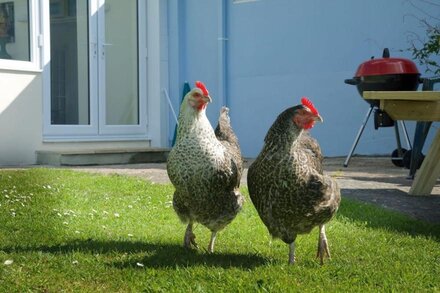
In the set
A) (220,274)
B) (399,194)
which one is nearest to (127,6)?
(399,194)

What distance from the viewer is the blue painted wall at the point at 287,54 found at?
980 cm

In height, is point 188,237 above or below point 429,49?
below

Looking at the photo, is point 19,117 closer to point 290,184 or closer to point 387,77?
point 387,77

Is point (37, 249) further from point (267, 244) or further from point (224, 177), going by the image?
point (267, 244)

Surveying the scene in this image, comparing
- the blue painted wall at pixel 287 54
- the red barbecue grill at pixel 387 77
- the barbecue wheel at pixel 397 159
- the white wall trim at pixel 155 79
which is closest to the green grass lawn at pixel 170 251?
the red barbecue grill at pixel 387 77

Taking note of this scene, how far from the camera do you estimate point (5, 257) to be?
3.41 metres

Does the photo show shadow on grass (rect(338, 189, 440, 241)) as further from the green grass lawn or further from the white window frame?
the white window frame

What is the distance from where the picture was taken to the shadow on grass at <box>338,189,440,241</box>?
464 cm

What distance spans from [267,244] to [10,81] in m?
5.93

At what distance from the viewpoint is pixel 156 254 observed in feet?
11.9

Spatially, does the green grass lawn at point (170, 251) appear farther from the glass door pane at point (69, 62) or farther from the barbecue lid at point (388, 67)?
the glass door pane at point (69, 62)

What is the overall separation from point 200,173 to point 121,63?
7465 millimetres

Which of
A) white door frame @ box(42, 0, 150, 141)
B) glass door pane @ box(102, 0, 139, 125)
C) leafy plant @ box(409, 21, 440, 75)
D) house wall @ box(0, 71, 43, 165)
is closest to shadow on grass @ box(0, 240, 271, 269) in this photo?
house wall @ box(0, 71, 43, 165)

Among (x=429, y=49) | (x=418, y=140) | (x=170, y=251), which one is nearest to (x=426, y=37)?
(x=429, y=49)
